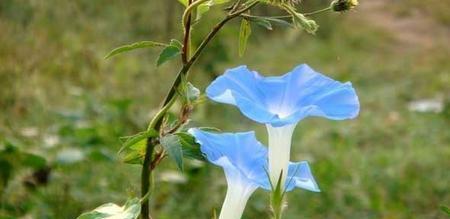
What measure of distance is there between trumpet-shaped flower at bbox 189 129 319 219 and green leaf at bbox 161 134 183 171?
2 centimetres

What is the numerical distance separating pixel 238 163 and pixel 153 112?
259 centimetres

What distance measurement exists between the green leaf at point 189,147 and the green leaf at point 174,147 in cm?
1

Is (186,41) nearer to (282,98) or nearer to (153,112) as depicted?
(282,98)

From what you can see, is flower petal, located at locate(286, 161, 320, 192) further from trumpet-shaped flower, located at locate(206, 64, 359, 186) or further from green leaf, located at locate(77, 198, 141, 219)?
green leaf, located at locate(77, 198, 141, 219)

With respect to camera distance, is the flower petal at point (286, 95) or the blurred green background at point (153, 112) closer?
the flower petal at point (286, 95)

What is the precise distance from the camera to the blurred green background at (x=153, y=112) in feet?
8.69

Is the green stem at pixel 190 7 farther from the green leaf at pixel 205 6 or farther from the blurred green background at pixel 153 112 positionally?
the blurred green background at pixel 153 112

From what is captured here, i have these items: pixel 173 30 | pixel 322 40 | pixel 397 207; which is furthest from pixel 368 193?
pixel 322 40

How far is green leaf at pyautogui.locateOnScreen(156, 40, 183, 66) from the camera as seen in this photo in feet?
3.06

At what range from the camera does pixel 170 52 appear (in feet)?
3.08

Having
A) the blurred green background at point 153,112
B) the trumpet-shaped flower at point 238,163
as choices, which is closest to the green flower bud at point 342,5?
the trumpet-shaped flower at point 238,163

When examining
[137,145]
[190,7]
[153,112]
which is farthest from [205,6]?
[153,112]

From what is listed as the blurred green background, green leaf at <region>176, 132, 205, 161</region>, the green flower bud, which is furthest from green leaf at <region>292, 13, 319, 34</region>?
the blurred green background

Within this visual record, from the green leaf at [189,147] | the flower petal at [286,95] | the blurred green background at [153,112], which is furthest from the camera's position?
the blurred green background at [153,112]
